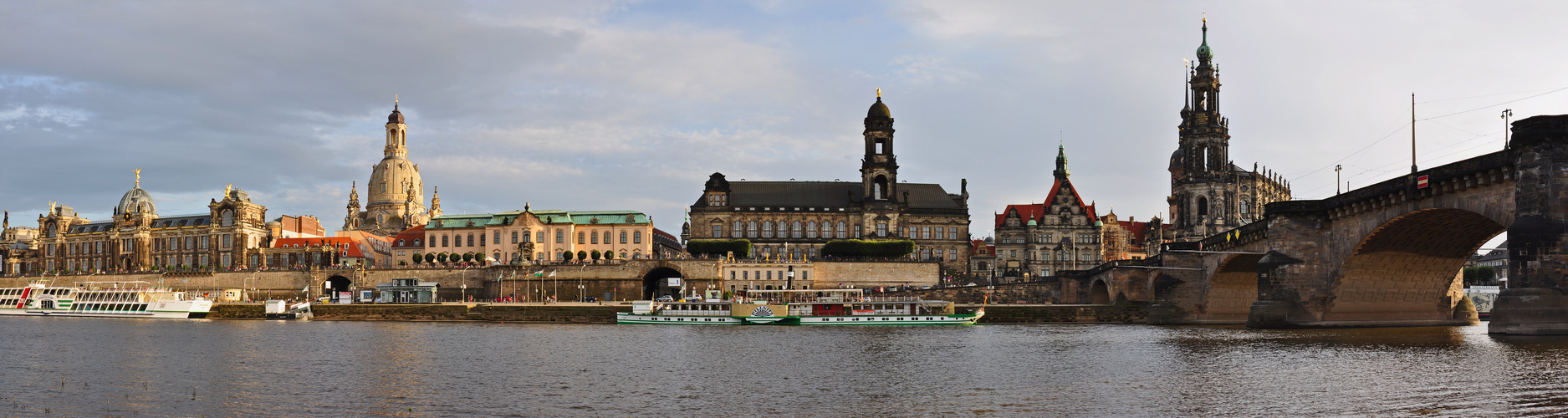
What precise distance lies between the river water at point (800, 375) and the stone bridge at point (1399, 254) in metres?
1.39

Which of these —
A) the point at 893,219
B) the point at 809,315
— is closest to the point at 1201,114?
the point at 893,219

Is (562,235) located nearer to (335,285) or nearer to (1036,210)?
(335,285)

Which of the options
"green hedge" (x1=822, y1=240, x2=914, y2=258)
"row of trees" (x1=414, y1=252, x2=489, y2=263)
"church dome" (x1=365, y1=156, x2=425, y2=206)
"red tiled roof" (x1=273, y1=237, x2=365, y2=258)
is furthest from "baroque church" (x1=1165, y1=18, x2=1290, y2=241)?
"church dome" (x1=365, y1=156, x2=425, y2=206)

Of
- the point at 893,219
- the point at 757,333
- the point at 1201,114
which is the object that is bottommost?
the point at 757,333

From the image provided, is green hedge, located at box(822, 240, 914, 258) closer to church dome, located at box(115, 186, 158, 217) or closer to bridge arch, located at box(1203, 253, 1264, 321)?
bridge arch, located at box(1203, 253, 1264, 321)

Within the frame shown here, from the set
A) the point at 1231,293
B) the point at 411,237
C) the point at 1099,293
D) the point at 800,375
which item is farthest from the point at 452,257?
the point at 800,375

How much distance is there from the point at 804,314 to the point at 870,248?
35.0 m

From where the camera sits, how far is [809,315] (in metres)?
79.5

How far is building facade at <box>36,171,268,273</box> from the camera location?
137 metres

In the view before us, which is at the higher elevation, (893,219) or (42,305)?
(893,219)

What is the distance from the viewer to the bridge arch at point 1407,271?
50.3 metres

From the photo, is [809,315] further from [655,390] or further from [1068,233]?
[1068,233]

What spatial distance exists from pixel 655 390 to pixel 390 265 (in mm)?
105497

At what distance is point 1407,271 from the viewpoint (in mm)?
55312
